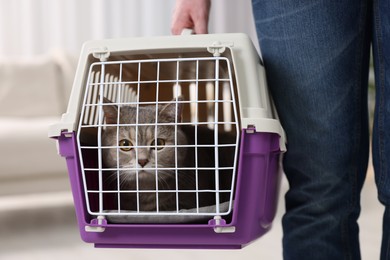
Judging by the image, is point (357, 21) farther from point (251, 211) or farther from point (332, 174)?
point (251, 211)

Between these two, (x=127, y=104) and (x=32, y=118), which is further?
(x=32, y=118)

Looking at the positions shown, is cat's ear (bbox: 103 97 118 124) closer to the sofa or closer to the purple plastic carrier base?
the purple plastic carrier base

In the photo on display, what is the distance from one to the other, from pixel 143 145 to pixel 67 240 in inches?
42.3

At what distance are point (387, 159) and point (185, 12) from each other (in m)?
0.51

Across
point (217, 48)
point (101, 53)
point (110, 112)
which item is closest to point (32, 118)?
point (110, 112)

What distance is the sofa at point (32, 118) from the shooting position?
2.21 m

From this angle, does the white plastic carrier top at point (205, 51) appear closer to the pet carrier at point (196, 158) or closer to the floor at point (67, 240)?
the pet carrier at point (196, 158)

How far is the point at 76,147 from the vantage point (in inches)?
39.1

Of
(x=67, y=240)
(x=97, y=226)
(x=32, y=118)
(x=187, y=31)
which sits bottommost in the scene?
(x=67, y=240)

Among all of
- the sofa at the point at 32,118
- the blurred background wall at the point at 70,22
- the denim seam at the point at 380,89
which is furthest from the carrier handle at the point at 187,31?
the blurred background wall at the point at 70,22

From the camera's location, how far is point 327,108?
3.15 feet

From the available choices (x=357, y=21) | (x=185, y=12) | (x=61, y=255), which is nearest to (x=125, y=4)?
(x=61, y=255)

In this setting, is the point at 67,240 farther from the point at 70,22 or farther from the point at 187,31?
the point at 70,22

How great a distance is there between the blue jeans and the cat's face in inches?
11.8
